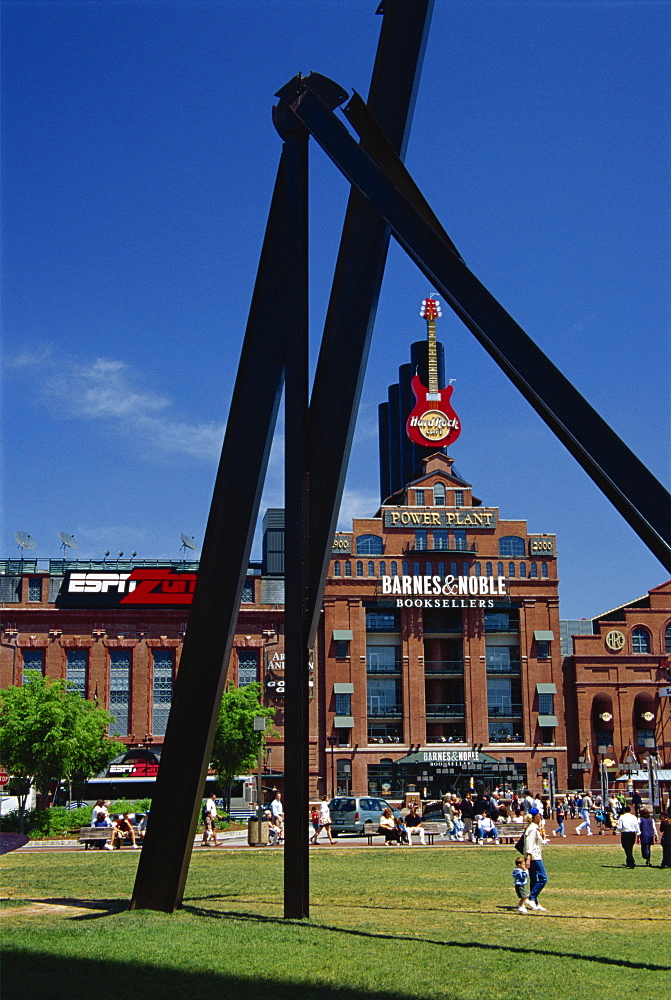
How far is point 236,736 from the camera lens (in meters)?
58.2

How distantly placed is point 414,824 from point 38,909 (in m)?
22.2

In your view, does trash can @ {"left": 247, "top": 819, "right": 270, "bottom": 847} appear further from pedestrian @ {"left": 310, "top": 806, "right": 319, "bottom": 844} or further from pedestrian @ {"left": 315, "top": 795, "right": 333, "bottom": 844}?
pedestrian @ {"left": 315, "top": 795, "right": 333, "bottom": 844}

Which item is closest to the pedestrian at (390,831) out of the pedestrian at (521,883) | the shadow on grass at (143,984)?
the pedestrian at (521,883)

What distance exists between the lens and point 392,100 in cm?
1402

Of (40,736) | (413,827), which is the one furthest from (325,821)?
(40,736)

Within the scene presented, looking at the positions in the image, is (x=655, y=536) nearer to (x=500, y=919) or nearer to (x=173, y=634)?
(x=500, y=919)

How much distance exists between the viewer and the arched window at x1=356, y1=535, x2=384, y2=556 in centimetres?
7181

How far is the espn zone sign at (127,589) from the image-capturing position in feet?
233

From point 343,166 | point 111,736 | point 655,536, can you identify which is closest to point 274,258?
point 343,166

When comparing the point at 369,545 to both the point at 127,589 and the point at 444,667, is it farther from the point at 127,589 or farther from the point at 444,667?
the point at 127,589

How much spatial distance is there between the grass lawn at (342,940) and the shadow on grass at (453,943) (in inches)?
1.0

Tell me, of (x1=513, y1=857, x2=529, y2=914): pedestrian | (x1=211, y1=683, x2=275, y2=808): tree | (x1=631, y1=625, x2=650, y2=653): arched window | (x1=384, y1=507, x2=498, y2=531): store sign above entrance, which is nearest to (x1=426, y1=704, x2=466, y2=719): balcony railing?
(x1=384, y1=507, x2=498, y2=531): store sign above entrance

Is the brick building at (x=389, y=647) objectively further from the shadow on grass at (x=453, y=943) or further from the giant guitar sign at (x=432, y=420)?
the shadow on grass at (x=453, y=943)

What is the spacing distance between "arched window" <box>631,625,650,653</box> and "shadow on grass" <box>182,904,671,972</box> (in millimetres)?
62969
